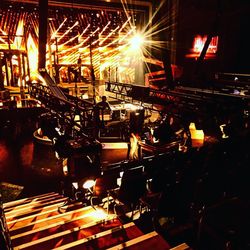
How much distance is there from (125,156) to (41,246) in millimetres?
5230

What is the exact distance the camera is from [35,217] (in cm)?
473

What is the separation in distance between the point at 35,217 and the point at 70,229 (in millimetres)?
1020

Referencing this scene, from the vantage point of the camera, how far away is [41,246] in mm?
3602

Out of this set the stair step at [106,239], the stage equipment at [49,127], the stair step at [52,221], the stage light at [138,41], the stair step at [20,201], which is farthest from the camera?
the stage light at [138,41]

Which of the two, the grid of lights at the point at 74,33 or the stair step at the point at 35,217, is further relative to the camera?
the grid of lights at the point at 74,33

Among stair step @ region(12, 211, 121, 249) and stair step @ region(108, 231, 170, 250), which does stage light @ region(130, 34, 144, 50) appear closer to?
stair step @ region(12, 211, 121, 249)

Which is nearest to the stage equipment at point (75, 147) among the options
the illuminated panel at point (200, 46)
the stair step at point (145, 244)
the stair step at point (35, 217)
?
the stair step at point (145, 244)

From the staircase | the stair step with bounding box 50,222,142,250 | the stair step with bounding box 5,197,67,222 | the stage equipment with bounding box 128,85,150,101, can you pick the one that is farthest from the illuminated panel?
the stair step with bounding box 50,222,142,250

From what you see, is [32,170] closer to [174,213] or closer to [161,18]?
[174,213]

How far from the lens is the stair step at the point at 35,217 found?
4.52 metres

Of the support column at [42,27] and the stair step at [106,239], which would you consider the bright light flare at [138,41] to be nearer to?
the support column at [42,27]

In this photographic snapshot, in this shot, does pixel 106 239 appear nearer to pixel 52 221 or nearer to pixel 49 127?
Answer: pixel 52 221

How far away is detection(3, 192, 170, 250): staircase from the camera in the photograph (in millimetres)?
3512

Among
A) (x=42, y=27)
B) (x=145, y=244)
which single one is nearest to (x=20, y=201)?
(x=145, y=244)
